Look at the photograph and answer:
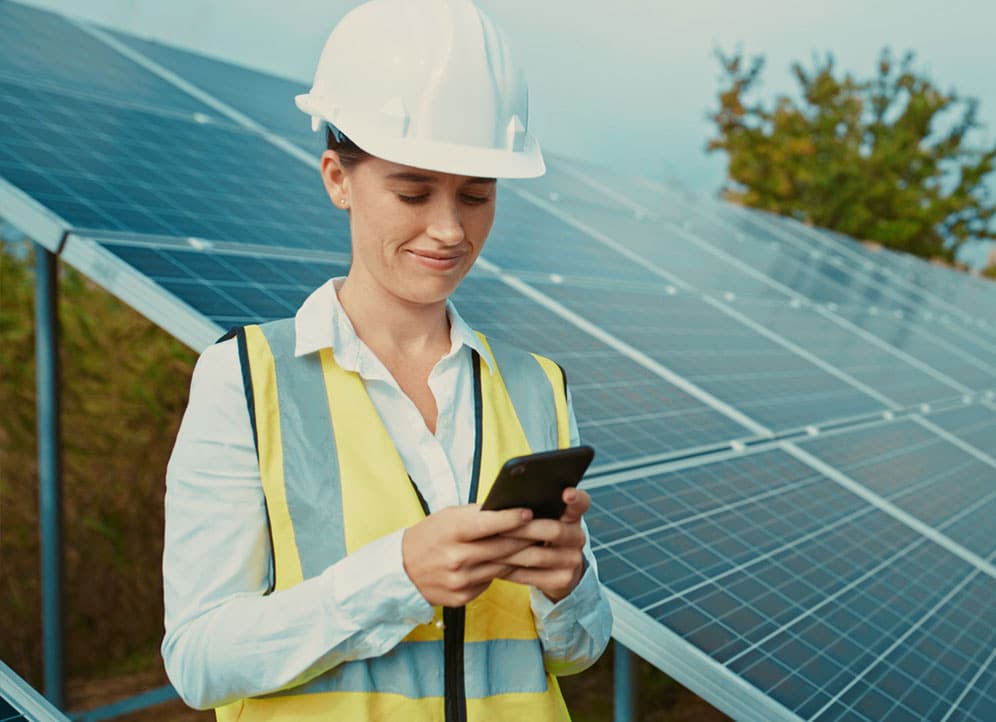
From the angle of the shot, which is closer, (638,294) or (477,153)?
(477,153)

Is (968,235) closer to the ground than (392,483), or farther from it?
closer to the ground

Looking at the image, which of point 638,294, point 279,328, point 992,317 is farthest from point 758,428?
point 992,317

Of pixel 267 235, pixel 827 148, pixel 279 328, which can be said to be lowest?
pixel 827 148

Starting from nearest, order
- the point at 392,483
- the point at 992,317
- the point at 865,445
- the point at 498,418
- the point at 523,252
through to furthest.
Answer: the point at 392,483
the point at 498,418
the point at 865,445
the point at 523,252
the point at 992,317

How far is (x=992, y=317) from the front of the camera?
12.1 m

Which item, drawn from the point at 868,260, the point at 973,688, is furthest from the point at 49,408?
the point at 868,260

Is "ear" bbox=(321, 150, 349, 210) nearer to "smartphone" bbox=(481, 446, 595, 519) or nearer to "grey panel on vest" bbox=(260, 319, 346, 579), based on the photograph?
"grey panel on vest" bbox=(260, 319, 346, 579)

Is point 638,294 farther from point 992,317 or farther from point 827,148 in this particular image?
point 827,148

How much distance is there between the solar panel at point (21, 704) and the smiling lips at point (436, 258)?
1.20 m

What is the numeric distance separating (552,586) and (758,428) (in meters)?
3.11

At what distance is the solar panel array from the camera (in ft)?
9.83

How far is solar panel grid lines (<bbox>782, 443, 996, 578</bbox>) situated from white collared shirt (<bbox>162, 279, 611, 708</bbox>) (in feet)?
9.40

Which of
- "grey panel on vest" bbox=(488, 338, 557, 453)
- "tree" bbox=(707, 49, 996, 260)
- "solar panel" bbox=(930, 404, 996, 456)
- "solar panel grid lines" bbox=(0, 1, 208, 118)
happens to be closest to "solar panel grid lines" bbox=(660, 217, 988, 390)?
"solar panel" bbox=(930, 404, 996, 456)

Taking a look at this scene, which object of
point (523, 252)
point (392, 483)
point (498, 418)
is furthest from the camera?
point (523, 252)
